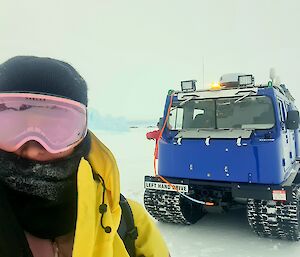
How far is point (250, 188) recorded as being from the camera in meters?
4.86

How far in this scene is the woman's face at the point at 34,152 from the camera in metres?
1.32

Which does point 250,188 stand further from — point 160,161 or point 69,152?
point 69,152

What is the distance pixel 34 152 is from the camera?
133 centimetres

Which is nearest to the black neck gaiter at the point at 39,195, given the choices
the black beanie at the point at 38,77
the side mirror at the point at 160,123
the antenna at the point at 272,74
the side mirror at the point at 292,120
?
the black beanie at the point at 38,77

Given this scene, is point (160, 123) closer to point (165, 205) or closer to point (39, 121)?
point (165, 205)

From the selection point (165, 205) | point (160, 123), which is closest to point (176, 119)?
point (160, 123)

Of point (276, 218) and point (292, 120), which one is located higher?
point (292, 120)

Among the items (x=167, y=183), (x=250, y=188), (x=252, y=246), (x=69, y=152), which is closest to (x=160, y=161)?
(x=167, y=183)

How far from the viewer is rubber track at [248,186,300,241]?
4.60 metres

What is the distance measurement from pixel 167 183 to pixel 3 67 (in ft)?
14.4

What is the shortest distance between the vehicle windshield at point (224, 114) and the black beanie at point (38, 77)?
170 inches

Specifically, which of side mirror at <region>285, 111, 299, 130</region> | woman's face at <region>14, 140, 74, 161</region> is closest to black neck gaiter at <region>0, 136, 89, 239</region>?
woman's face at <region>14, 140, 74, 161</region>

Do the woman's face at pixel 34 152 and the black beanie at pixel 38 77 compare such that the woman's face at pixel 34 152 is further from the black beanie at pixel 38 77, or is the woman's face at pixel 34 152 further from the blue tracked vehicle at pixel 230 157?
the blue tracked vehicle at pixel 230 157

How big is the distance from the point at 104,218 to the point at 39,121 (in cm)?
49
